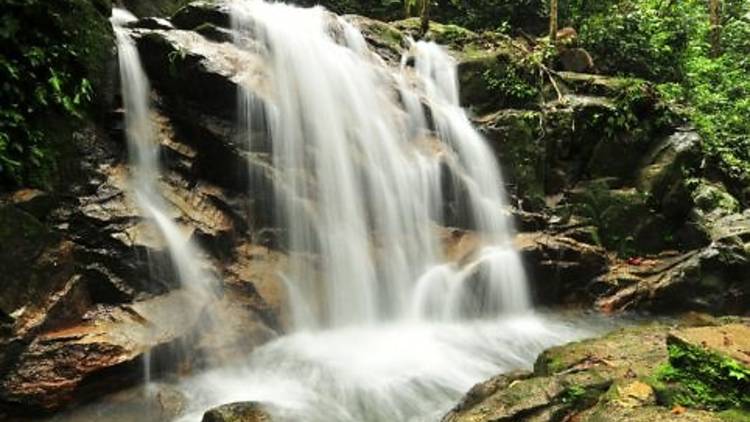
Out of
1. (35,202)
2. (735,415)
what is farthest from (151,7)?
(735,415)

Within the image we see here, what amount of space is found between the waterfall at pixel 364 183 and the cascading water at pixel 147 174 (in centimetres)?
122

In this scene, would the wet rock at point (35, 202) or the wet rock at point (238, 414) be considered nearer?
the wet rock at point (238, 414)

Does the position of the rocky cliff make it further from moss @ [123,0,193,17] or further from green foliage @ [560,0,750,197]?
green foliage @ [560,0,750,197]

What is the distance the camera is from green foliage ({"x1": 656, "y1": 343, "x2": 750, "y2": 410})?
3891mm

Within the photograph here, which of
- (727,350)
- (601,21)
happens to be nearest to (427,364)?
(727,350)

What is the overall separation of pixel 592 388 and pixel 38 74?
6130mm

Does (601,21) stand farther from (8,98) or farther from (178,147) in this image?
(8,98)

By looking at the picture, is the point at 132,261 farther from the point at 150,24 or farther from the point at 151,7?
the point at 151,7

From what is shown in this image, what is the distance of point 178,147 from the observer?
7.58 m

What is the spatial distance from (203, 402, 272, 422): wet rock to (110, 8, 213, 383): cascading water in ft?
6.50

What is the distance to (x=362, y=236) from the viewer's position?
8.39 m

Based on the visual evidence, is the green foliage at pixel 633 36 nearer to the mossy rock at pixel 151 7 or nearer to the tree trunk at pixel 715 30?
the tree trunk at pixel 715 30

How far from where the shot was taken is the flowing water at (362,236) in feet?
20.6

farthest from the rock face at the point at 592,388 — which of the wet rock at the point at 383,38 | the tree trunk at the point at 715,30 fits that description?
the tree trunk at the point at 715,30
